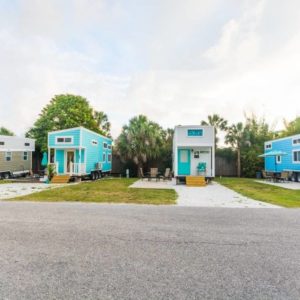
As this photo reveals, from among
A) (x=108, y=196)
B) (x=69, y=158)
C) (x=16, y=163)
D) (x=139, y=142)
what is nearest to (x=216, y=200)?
(x=108, y=196)

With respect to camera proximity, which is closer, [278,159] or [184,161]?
[184,161]

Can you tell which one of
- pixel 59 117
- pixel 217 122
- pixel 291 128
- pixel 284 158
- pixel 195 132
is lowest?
pixel 284 158

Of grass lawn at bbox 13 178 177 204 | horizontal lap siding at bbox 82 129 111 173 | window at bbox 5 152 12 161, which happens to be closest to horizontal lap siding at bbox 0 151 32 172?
window at bbox 5 152 12 161

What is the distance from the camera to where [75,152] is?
19281 mm

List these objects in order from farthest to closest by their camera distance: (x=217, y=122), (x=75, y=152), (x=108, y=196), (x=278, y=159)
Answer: (x=217, y=122) → (x=278, y=159) → (x=75, y=152) → (x=108, y=196)

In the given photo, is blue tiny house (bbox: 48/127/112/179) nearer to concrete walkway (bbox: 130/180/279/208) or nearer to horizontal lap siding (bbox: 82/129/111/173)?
horizontal lap siding (bbox: 82/129/111/173)

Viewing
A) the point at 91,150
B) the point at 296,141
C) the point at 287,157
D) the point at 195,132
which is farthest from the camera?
the point at 287,157

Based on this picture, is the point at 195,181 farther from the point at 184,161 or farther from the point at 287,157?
the point at 287,157

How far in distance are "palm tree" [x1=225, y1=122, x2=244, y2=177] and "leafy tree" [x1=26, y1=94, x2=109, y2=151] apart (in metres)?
15.8

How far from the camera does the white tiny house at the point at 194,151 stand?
57.9ft

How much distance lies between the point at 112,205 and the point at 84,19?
1021cm

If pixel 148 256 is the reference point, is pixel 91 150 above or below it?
above

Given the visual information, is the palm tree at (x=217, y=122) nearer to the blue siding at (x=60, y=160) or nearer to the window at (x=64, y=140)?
the window at (x=64, y=140)

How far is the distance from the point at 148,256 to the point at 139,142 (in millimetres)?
18082
